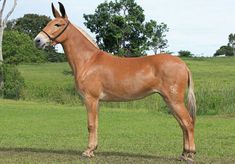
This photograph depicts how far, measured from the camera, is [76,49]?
30.2ft

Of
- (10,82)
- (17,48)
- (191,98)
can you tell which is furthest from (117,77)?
(17,48)

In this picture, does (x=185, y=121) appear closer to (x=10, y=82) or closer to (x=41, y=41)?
(x=41, y=41)

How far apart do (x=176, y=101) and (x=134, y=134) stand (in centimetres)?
578

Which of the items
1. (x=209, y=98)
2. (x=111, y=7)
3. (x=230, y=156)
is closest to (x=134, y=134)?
(x=230, y=156)

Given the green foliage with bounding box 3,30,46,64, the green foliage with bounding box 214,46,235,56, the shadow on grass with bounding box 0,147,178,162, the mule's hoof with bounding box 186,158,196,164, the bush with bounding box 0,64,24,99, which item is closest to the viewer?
the mule's hoof with bounding box 186,158,196,164

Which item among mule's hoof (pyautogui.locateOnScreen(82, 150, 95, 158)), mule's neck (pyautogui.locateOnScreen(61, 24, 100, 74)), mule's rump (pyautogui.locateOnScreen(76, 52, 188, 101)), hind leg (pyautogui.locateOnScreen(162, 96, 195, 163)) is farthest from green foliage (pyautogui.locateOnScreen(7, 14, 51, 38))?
hind leg (pyautogui.locateOnScreen(162, 96, 195, 163))

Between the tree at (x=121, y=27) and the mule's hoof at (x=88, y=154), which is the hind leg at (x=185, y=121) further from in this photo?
the tree at (x=121, y=27)

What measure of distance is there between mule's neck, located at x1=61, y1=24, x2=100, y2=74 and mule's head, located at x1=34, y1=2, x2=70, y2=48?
0.40 ft

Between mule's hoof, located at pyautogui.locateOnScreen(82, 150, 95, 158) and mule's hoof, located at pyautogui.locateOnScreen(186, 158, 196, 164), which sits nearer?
mule's hoof, located at pyautogui.locateOnScreen(186, 158, 196, 164)

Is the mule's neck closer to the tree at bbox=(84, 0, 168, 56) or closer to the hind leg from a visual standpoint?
the hind leg

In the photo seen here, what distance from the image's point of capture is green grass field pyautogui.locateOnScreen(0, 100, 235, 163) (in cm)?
901

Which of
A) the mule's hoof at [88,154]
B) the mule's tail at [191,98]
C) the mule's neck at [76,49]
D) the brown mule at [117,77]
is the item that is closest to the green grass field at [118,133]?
the mule's hoof at [88,154]

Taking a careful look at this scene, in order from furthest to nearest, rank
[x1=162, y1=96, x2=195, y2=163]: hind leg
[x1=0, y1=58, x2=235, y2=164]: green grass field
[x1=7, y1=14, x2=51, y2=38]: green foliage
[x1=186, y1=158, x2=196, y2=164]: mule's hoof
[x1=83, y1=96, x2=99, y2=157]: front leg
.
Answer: [x1=7, y1=14, x2=51, y2=38]: green foliage, [x1=0, y1=58, x2=235, y2=164]: green grass field, [x1=83, y1=96, x2=99, y2=157]: front leg, [x1=162, y1=96, x2=195, y2=163]: hind leg, [x1=186, y1=158, x2=196, y2=164]: mule's hoof

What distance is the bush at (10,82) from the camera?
33375mm
